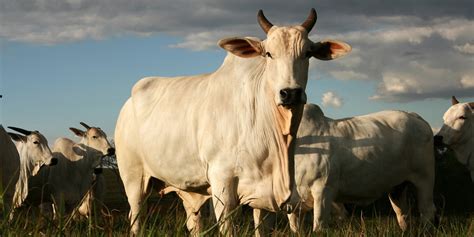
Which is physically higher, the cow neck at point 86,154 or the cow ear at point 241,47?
the cow ear at point 241,47

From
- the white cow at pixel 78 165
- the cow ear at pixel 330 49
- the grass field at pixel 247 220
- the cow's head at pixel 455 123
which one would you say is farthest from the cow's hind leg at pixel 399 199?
the white cow at pixel 78 165

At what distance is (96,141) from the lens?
58.0 feet

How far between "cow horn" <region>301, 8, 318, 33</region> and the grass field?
1.58 m

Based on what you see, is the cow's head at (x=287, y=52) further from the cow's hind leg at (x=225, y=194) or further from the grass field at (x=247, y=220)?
the grass field at (x=247, y=220)

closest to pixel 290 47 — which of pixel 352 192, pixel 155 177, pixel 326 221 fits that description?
pixel 155 177

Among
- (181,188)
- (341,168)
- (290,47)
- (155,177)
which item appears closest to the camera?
(290,47)

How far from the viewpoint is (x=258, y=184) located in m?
6.24

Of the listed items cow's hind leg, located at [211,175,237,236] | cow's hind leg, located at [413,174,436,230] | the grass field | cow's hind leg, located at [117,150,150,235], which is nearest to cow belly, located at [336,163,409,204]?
cow's hind leg, located at [413,174,436,230]

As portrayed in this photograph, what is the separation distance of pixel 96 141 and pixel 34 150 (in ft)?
6.15

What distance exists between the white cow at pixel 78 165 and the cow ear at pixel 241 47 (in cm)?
1033

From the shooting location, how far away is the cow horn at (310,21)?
20.7 ft

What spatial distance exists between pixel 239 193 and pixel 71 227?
1.48 metres

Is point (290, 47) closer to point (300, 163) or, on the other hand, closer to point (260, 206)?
point (260, 206)

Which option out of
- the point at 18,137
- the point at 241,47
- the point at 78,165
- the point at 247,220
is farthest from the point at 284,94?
the point at 78,165
